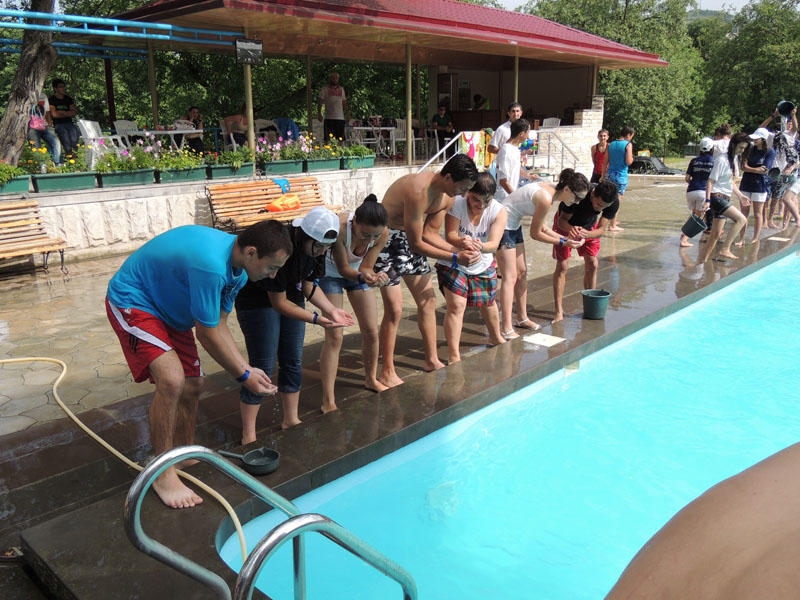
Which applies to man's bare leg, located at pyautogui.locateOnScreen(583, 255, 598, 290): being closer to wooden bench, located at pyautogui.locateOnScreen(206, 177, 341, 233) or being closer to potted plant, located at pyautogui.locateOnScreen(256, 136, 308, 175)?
wooden bench, located at pyautogui.locateOnScreen(206, 177, 341, 233)

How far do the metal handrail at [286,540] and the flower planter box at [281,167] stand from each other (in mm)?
10274

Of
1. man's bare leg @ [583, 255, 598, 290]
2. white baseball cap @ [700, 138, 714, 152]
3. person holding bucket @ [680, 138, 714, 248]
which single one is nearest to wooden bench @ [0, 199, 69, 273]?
man's bare leg @ [583, 255, 598, 290]

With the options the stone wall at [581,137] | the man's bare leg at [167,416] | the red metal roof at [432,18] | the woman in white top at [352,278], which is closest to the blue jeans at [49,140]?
the red metal roof at [432,18]

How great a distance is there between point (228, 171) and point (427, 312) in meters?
7.32

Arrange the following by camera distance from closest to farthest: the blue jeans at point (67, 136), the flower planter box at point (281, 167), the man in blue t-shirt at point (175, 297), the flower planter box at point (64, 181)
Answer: the man in blue t-shirt at point (175, 297) < the flower planter box at point (64, 181) < the flower planter box at point (281, 167) < the blue jeans at point (67, 136)

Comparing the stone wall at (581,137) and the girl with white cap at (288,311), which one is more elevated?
the stone wall at (581,137)

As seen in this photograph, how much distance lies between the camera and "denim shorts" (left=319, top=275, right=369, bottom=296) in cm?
456

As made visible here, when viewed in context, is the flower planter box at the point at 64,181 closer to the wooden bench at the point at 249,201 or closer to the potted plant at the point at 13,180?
the potted plant at the point at 13,180

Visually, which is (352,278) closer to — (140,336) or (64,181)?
(140,336)

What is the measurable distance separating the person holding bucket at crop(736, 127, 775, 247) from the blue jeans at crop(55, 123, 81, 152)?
11627 millimetres

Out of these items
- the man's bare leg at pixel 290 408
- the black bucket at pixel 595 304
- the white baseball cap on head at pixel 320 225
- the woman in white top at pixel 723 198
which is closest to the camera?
the white baseball cap on head at pixel 320 225

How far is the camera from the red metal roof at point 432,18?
36.7ft

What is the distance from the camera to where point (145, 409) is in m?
4.60

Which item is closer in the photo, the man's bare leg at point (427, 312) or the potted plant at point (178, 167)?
the man's bare leg at point (427, 312)
